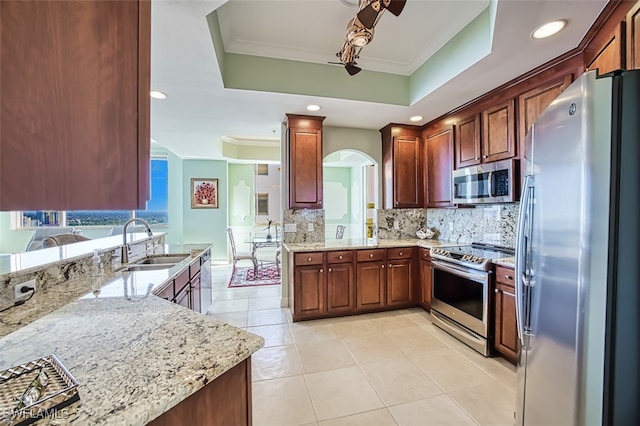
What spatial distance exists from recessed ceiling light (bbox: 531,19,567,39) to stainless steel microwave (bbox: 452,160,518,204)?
103 cm

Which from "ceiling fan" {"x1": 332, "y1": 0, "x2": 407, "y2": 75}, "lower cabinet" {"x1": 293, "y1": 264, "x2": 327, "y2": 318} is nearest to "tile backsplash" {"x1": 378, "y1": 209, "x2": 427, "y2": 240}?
"lower cabinet" {"x1": 293, "y1": 264, "x2": 327, "y2": 318}

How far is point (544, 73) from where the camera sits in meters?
2.35

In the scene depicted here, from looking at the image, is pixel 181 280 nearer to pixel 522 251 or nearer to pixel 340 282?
pixel 340 282

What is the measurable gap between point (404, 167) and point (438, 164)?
0.46 m

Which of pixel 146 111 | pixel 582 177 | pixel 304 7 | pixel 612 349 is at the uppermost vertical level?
pixel 304 7

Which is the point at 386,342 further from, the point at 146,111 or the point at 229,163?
the point at 229,163

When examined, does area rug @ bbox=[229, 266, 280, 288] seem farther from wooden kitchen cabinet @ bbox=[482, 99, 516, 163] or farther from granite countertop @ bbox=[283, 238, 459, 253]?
wooden kitchen cabinet @ bbox=[482, 99, 516, 163]

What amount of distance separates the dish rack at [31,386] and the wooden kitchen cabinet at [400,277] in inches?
127

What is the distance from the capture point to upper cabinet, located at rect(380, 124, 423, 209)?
392 centimetres

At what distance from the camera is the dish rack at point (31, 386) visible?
615mm

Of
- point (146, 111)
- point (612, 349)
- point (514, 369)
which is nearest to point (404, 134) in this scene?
point (514, 369)

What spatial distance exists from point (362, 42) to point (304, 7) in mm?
700

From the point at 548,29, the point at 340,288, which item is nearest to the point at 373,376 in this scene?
the point at 340,288

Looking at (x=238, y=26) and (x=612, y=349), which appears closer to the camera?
(x=612, y=349)
